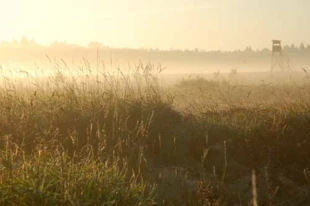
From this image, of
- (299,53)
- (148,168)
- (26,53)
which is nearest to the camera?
(148,168)

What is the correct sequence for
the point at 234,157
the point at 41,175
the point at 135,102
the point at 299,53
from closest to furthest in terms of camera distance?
the point at 41,175, the point at 234,157, the point at 135,102, the point at 299,53

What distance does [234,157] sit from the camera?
21.7ft

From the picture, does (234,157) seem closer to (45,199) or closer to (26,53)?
(45,199)

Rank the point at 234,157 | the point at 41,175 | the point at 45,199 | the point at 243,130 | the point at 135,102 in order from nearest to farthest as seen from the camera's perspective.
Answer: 1. the point at 45,199
2. the point at 41,175
3. the point at 234,157
4. the point at 243,130
5. the point at 135,102

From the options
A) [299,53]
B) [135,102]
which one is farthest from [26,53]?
[135,102]

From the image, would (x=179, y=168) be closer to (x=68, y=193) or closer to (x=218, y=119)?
(x=218, y=119)

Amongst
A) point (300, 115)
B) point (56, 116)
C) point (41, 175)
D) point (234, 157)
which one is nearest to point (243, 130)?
point (234, 157)

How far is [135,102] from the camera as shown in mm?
7527

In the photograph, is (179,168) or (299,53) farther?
(299,53)

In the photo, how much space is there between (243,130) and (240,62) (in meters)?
86.1

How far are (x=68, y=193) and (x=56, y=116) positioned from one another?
9.74 ft

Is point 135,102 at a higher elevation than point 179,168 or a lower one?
higher

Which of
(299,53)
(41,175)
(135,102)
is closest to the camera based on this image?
(41,175)

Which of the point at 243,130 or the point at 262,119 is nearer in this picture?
the point at 243,130
